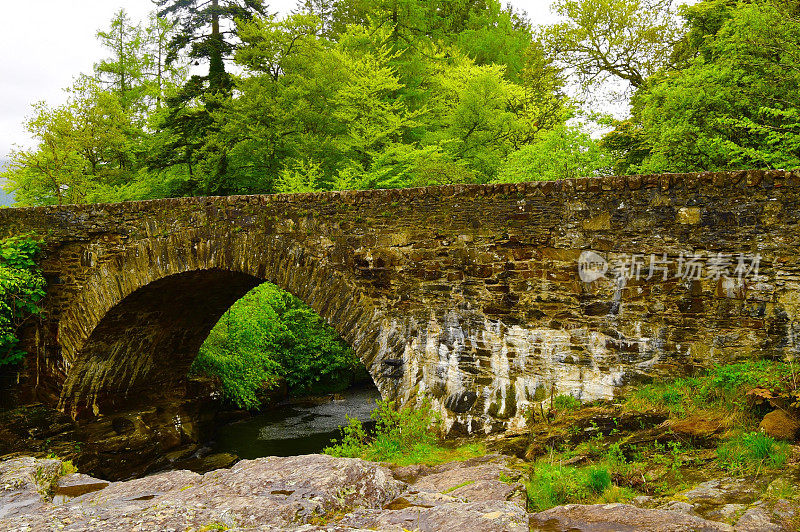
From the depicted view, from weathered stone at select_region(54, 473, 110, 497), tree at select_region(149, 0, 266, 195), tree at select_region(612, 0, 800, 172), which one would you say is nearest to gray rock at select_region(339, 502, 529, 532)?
weathered stone at select_region(54, 473, 110, 497)

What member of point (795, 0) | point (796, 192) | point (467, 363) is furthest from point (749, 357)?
point (795, 0)

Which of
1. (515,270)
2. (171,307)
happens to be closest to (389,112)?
(171,307)

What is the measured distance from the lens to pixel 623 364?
18.9 ft

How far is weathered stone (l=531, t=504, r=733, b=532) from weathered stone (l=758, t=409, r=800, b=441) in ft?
5.11

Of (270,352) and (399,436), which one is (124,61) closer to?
(270,352)

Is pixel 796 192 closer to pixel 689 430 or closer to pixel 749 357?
pixel 749 357

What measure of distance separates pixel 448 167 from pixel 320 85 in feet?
19.1

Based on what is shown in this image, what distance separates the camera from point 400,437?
625 centimetres

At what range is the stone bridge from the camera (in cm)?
540

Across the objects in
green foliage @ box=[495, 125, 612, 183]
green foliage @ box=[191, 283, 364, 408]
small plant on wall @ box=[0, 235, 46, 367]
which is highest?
green foliage @ box=[495, 125, 612, 183]
